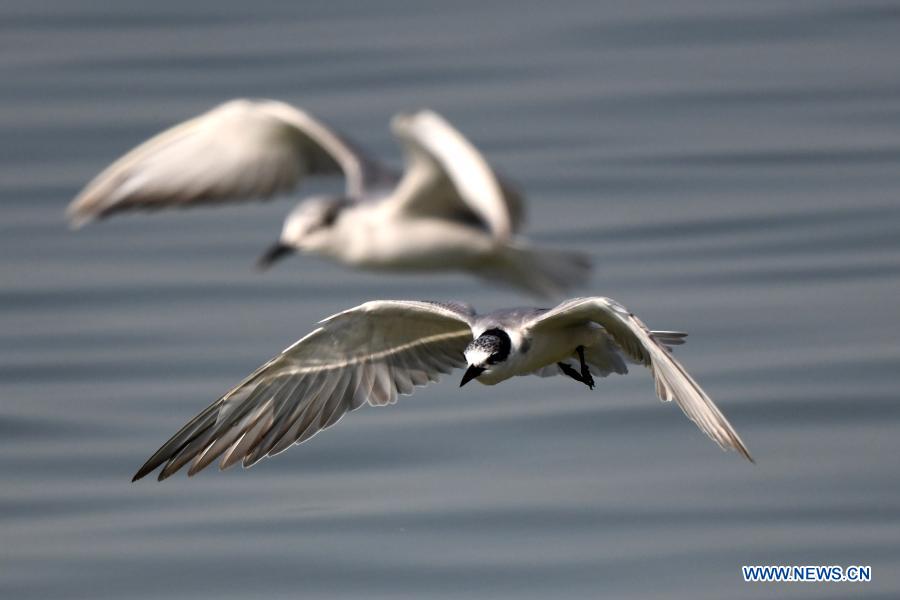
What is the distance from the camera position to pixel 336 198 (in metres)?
12.0

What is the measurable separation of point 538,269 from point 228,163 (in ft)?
7.31

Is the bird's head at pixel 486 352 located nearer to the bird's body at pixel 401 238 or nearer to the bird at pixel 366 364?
the bird at pixel 366 364

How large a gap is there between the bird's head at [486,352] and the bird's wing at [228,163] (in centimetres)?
412

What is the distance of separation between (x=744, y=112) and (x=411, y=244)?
6.62 meters

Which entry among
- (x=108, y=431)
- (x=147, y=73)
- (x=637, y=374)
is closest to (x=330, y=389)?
(x=108, y=431)

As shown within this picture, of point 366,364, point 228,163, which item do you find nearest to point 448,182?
point 228,163

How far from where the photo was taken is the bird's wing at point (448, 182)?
423 inches

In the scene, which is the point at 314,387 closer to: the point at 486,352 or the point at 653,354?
the point at 486,352

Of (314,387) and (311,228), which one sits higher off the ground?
(311,228)

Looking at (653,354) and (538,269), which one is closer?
(653,354)

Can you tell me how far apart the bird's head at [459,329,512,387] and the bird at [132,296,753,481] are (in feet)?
0.34

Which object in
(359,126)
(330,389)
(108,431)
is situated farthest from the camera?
(359,126)

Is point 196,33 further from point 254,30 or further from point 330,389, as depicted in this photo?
point 330,389

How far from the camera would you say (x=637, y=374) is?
11609 millimetres
